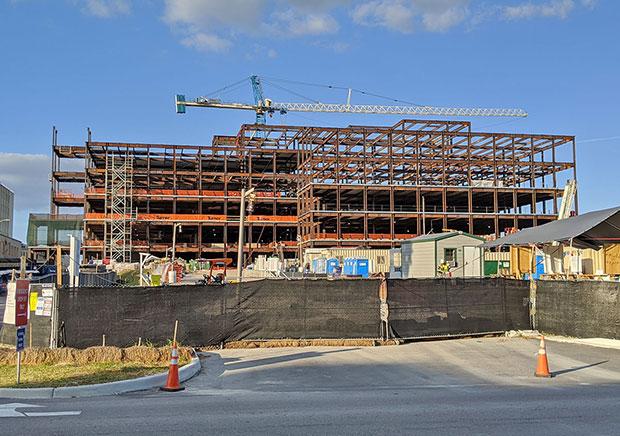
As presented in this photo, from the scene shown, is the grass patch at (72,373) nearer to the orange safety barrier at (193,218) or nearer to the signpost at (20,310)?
the signpost at (20,310)

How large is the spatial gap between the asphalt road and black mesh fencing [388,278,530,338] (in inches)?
58.3

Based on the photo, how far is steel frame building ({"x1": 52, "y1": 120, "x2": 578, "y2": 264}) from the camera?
82000mm

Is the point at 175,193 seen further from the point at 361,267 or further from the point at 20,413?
the point at 20,413

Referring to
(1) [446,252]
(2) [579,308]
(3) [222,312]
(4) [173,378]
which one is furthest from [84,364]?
(1) [446,252]

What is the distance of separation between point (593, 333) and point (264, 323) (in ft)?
29.3

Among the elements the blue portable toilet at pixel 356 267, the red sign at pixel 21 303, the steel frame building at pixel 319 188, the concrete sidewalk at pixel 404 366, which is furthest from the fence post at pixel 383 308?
the steel frame building at pixel 319 188

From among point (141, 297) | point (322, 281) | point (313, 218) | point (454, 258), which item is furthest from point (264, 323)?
point (313, 218)

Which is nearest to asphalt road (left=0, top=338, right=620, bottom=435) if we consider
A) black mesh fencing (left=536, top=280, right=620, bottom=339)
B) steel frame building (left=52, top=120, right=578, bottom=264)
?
black mesh fencing (left=536, top=280, right=620, bottom=339)

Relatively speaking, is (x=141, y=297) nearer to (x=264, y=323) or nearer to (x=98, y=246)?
(x=264, y=323)

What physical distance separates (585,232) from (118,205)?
78977 mm

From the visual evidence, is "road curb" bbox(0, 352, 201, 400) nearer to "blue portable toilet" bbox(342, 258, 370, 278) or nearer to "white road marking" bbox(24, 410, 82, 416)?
"white road marking" bbox(24, 410, 82, 416)

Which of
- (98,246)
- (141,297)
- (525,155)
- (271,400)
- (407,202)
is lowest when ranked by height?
(271,400)

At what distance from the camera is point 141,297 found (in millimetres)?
15039

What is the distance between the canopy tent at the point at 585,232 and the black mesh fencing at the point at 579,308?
2.79m
